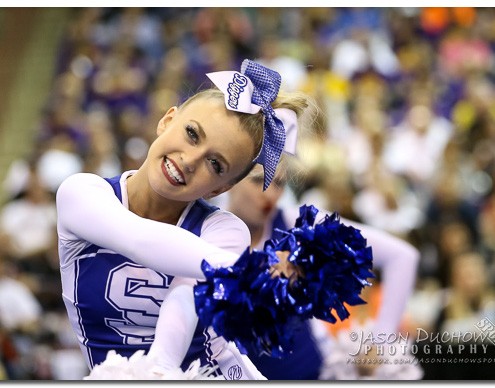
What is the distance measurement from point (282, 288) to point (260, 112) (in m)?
0.48

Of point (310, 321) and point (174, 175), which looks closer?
point (174, 175)

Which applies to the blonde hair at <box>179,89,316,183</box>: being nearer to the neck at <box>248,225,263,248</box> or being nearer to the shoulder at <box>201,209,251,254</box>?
the shoulder at <box>201,209,251,254</box>

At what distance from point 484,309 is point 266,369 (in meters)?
2.15

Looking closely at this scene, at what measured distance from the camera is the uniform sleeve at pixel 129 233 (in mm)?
1850

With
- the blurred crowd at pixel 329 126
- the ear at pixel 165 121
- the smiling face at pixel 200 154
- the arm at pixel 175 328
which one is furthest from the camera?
the blurred crowd at pixel 329 126

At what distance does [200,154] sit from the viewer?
2.01 m

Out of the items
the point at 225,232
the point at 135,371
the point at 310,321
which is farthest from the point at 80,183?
the point at 310,321

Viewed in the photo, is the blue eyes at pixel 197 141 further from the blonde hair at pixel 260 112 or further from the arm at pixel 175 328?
the arm at pixel 175 328

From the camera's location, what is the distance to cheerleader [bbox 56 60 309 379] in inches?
75.1

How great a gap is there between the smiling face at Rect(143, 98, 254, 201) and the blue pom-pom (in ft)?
0.82

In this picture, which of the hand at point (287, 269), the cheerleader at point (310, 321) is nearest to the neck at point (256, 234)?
the cheerleader at point (310, 321)

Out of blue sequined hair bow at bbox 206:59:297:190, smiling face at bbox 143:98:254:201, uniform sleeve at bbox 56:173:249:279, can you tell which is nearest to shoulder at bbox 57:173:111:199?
uniform sleeve at bbox 56:173:249:279

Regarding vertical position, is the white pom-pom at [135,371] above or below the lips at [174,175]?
below

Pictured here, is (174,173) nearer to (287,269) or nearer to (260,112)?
(260,112)
